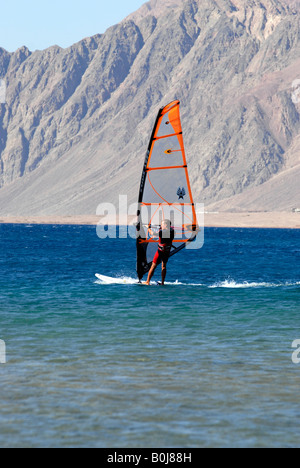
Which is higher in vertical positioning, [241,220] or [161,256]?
[241,220]

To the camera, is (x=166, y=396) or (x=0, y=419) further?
(x=166, y=396)

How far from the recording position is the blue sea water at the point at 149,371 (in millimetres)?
9898

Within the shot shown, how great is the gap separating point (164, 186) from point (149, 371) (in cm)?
1606

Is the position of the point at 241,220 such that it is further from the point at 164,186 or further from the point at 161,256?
the point at 161,256

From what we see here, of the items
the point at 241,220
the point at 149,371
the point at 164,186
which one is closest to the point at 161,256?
the point at 164,186

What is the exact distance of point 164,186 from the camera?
28.9 m

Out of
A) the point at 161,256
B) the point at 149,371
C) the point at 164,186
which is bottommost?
the point at 149,371

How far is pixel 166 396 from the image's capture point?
38.1 ft

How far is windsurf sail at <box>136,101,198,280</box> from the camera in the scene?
28453mm

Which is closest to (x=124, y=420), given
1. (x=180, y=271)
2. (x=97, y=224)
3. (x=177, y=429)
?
(x=177, y=429)

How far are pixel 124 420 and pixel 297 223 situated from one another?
148 m

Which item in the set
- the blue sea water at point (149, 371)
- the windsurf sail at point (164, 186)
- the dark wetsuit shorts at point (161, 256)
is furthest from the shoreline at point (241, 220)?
the blue sea water at point (149, 371)
